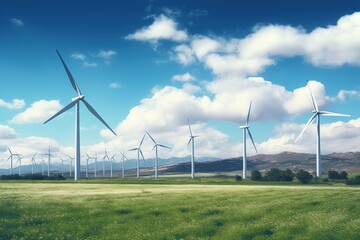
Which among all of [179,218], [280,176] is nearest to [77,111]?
[179,218]

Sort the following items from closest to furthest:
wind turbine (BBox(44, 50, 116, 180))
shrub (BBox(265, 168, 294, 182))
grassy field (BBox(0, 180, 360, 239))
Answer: grassy field (BBox(0, 180, 360, 239)) → wind turbine (BBox(44, 50, 116, 180)) → shrub (BBox(265, 168, 294, 182))

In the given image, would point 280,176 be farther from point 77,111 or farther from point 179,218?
point 179,218

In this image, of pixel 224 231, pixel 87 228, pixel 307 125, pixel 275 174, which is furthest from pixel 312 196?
pixel 275 174

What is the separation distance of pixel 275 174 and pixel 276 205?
401ft

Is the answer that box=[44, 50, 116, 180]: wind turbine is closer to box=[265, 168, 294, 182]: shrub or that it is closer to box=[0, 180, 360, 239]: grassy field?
box=[0, 180, 360, 239]: grassy field

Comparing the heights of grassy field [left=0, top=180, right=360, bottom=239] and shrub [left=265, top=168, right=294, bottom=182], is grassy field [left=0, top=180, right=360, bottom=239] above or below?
above

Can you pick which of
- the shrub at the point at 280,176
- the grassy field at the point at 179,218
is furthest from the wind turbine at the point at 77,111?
the shrub at the point at 280,176

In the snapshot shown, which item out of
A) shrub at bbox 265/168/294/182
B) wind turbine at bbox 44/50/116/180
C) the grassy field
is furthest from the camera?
shrub at bbox 265/168/294/182

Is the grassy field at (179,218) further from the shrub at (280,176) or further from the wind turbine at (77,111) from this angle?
the shrub at (280,176)

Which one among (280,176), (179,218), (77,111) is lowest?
(280,176)

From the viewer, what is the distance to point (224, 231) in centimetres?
3297

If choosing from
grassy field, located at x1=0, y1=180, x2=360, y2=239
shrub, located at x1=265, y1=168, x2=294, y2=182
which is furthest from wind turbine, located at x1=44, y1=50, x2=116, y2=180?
shrub, located at x1=265, y1=168, x2=294, y2=182

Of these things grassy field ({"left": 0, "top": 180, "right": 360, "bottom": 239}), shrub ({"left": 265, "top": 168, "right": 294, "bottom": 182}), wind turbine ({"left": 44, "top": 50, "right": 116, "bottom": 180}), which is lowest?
shrub ({"left": 265, "top": 168, "right": 294, "bottom": 182})

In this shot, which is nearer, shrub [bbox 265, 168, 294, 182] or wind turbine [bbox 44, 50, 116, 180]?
wind turbine [bbox 44, 50, 116, 180]
